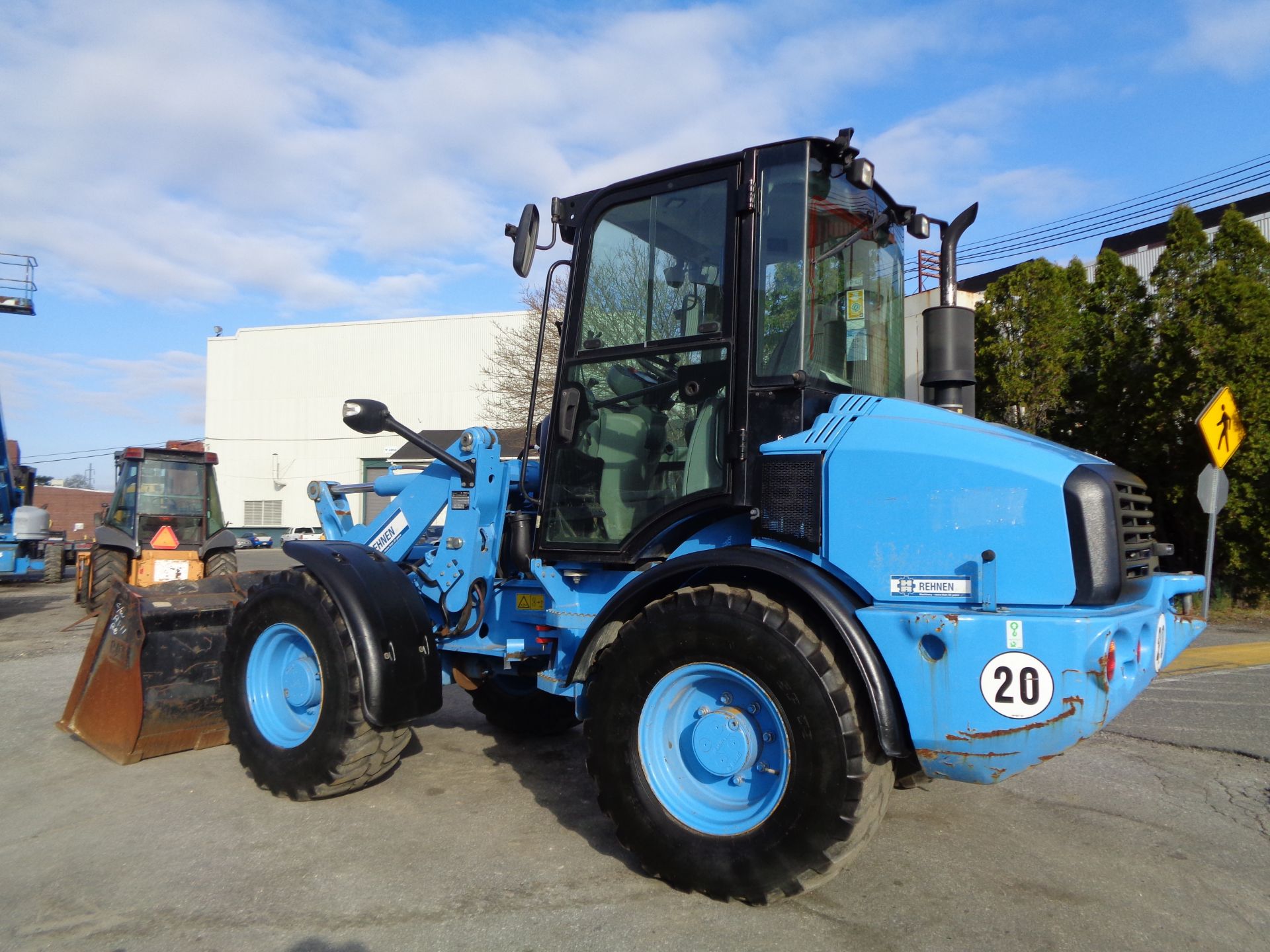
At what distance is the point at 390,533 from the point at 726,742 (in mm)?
2726

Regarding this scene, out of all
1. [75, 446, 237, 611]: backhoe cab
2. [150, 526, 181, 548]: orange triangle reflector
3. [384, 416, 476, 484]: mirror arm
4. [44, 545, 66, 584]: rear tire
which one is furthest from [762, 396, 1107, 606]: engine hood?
[44, 545, 66, 584]: rear tire

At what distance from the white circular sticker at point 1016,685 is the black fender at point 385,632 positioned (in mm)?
2714

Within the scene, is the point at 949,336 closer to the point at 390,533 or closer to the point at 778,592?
the point at 778,592

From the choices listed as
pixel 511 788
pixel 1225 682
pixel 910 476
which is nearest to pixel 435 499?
pixel 511 788

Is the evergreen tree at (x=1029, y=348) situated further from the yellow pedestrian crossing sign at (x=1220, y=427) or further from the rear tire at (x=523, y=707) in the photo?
the rear tire at (x=523, y=707)

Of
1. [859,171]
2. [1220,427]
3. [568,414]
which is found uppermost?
[859,171]

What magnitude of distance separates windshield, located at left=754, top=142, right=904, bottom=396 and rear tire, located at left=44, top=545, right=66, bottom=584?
2136cm

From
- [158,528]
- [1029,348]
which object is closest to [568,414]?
[158,528]

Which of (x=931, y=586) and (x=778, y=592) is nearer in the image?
(x=931, y=586)

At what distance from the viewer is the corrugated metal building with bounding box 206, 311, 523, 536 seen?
36.4 m

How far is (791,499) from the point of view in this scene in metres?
3.47

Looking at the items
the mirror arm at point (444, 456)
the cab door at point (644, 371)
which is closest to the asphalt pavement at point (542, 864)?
the cab door at point (644, 371)

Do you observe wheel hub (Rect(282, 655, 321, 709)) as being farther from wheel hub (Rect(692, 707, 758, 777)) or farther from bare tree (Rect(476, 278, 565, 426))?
bare tree (Rect(476, 278, 565, 426))

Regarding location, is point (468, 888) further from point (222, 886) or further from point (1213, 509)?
point (1213, 509)
